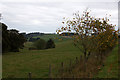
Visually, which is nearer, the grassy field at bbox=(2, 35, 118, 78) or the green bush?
the grassy field at bbox=(2, 35, 118, 78)

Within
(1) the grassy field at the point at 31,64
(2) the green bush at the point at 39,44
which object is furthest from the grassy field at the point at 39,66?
(2) the green bush at the point at 39,44

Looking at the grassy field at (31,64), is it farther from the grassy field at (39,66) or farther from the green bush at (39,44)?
the green bush at (39,44)

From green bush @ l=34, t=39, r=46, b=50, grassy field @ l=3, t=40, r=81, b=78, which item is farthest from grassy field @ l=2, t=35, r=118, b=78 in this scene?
green bush @ l=34, t=39, r=46, b=50

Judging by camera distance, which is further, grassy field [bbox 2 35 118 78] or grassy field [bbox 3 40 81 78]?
grassy field [bbox 3 40 81 78]

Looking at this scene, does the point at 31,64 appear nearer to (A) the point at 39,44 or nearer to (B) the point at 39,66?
(B) the point at 39,66

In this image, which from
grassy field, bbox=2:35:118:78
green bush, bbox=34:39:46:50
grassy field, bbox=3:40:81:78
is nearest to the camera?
grassy field, bbox=2:35:118:78

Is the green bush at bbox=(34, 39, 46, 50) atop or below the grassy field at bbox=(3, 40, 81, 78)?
atop

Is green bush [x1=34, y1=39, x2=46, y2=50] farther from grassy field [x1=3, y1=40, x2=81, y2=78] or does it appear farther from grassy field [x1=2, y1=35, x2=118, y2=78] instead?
grassy field [x1=2, y1=35, x2=118, y2=78]

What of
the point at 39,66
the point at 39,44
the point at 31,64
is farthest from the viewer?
the point at 39,44

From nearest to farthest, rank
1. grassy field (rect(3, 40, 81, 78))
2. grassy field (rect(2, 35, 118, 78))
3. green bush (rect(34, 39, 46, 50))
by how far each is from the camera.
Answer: grassy field (rect(2, 35, 118, 78)), grassy field (rect(3, 40, 81, 78)), green bush (rect(34, 39, 46, 50))

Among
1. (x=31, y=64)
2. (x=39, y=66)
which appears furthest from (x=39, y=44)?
(x=39, y=66)

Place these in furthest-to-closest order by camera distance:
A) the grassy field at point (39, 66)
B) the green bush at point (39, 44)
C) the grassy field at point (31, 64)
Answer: the green bush at point (39, 44) → the grassy field at point (31, 64) → the grassy field at point (39, 66)

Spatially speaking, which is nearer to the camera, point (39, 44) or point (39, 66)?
point (39, 66)

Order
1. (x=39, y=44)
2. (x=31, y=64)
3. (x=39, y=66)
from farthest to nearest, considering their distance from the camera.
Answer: (x=39, y=44) < (x=31, y=64) < (x=39, y=66)
